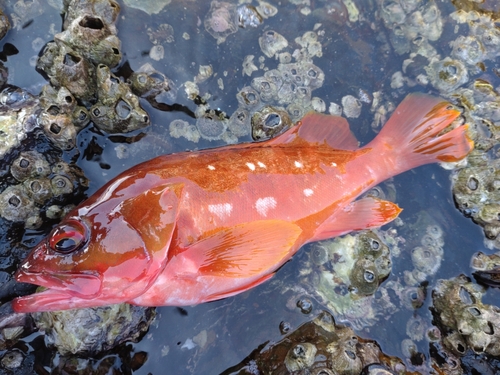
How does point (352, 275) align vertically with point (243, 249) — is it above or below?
below

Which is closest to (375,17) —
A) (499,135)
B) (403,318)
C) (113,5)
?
(499,135)

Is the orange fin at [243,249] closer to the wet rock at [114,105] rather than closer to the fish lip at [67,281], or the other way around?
the fish lip at [67,281]

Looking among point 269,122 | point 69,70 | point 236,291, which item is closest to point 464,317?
point 236,291

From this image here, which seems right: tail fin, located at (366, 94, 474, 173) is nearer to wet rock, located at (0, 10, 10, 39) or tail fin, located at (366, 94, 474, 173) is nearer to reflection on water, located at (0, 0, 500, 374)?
reflection on water, located at (0, 0, 500, 374)

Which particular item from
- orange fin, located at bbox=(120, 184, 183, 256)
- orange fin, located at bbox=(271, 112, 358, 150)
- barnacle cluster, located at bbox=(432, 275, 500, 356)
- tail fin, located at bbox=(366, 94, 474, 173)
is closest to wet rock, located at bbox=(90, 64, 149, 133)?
orange fin, located at bbox=(120, 184, 183, 256)

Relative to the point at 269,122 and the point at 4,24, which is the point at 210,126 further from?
the point at 4,24

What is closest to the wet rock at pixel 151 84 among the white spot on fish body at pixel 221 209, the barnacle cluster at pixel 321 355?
the white spot on fish body at pixel 221 209

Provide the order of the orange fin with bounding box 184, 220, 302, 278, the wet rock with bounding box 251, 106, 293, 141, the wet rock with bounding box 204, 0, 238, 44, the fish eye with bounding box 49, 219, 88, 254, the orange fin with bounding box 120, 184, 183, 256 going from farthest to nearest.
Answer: the wet rock with bounding box 204, 0, 238, 44 → the wet rock with bounding box 251, 106, 293, 141 → the orange fin with bounding box 184, 220, 302, 278 → the orange fin with bounding box 120, 184, 183, 256 → the fish eye with bounding box 49, 219, 88, 254
